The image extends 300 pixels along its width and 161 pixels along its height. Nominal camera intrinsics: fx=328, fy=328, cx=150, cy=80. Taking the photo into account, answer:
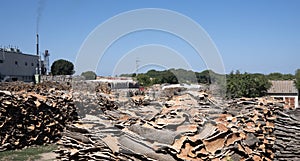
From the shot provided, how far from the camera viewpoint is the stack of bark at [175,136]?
393 cm

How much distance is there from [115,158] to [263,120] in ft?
9.43

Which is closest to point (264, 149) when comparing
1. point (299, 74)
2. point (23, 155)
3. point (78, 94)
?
point (23, 155)

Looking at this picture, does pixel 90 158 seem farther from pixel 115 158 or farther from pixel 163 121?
pixel 163 121

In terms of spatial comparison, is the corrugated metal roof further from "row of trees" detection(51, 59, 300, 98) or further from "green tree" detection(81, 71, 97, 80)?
"green tree" detection(81, 71, 97, 80)

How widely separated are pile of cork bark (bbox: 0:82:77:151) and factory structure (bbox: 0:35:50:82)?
2324cm

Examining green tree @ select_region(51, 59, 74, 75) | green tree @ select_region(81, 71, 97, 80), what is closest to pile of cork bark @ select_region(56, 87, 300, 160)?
green tree @ select_region(81, 71, 97, 80)

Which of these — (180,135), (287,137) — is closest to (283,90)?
(287,137)

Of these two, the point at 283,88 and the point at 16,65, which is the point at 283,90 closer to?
the point at 283,88

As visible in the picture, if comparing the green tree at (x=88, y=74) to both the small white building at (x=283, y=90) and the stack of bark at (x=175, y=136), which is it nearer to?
the stack of bark at (x=175, y=136)

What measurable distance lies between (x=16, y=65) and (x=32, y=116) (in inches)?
1145

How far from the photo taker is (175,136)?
3984 millimetres

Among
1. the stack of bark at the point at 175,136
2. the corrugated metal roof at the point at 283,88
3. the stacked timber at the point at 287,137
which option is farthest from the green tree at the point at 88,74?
the corrugated metal roof at the point at 283,88

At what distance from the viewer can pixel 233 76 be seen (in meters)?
35.9

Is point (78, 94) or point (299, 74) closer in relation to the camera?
point (78, 94)
